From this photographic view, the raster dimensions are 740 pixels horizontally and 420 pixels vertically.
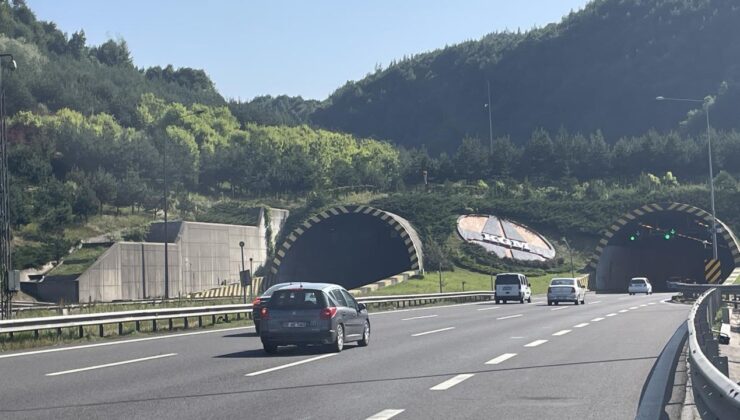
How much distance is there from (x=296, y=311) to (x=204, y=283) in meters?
58.6

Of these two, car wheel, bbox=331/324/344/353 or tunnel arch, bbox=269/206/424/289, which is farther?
tunnel arch, bbox=269/206/424/289

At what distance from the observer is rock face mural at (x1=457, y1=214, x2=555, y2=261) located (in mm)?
94750

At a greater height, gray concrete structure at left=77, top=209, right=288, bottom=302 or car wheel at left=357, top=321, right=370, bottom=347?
gray concrete structure at left=77, top=209, right=288, bottom=302

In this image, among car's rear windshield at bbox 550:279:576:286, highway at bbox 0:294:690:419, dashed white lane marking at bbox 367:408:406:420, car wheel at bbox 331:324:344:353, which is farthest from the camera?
car's rear windshield at bbox 550:279:576:286

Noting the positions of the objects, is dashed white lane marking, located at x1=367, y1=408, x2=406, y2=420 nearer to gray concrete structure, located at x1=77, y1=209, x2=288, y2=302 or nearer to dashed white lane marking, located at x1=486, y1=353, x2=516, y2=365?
dashed white lane marking, located at x1=486, y1=353, x2=516, y2=365

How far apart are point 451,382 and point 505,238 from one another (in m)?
84.2

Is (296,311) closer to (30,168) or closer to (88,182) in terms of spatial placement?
(88,182)

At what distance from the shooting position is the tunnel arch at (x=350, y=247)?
87.6m

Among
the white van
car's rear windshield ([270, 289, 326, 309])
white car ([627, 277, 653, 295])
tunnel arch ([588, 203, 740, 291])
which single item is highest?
tunnel arch ([588, 203, 740, 291])

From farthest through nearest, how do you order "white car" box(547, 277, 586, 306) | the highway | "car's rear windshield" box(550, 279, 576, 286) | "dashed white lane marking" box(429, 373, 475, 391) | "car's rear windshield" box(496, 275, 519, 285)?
"car's rear windshield" box(496, 275, 519, 285), "car's rear windshield" box(550, 279, 576, 286), "white car" box(547, 277, 586, 306), "dashed white lane marking" box(429, 373, 475, 391), the highway

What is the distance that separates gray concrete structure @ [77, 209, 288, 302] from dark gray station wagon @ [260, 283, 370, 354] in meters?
44.0

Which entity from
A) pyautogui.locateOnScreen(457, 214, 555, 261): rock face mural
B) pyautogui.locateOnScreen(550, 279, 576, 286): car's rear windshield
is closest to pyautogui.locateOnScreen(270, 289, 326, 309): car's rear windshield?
pyautogui.locateOnScreen(550, 279, 576, 286): car's rear windshield

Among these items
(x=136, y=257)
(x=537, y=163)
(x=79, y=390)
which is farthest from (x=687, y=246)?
(x=79, y=390)

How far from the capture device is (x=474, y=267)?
292 ft
